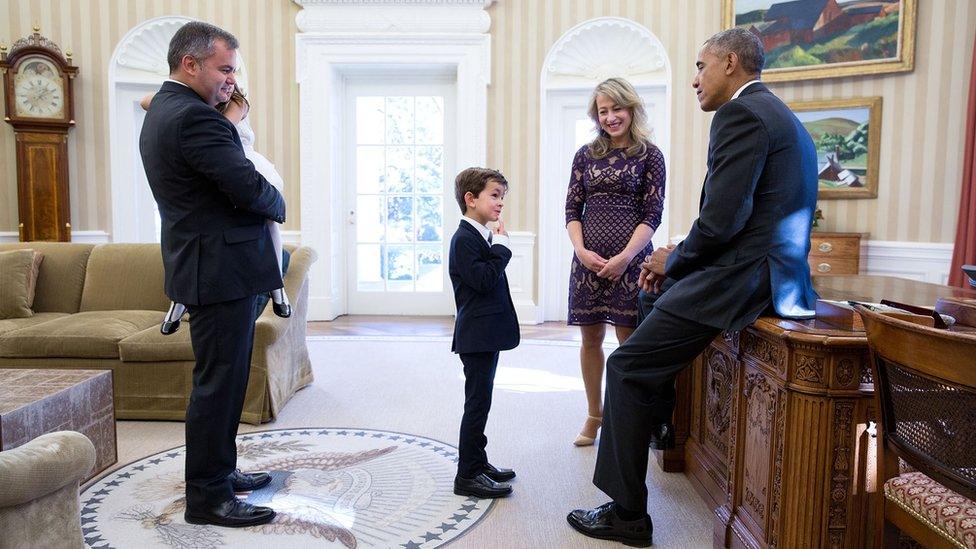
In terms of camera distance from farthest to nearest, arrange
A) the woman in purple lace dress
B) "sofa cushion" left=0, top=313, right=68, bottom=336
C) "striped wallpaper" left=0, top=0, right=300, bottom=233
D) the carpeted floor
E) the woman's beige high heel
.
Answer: "striped wallpaper" left=0, top=0, right=300, bottom=233 → "sofa cushion" left=0, top=313, right=68, bottom=336 → the woman's beige high heel → the woman in purple lace dress → the carpeted floor

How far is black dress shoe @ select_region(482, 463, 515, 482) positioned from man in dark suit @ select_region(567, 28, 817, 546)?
618mm

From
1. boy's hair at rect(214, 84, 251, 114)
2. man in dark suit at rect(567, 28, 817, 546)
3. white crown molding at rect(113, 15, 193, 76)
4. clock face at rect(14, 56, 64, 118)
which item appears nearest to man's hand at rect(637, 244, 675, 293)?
man in dark suit at rect(567, 28, 817, 546)

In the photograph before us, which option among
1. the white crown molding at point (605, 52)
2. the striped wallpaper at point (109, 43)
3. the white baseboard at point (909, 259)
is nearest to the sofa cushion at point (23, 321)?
the striped wallpaper at point (109, 43)

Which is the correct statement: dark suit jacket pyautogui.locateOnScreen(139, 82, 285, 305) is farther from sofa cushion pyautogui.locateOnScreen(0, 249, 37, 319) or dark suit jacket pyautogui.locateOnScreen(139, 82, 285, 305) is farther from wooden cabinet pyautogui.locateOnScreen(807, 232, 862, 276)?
wooden cabinet pyautogui.locateOnScreen(807, 232, 862, 276)

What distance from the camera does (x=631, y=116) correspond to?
9.57ft

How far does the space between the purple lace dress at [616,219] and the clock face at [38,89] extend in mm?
5653

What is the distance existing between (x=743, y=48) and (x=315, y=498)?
2068 mm

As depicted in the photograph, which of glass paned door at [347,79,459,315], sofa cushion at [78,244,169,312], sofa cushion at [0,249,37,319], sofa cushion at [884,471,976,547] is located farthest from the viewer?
glass paned door at [347,79,459,315]

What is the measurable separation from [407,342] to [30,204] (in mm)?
3835

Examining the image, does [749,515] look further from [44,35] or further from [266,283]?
[44,35]

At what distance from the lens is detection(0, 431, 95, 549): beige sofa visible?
1.17 meters

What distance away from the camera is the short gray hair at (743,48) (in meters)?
1.94

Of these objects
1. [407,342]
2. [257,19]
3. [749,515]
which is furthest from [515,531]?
[257,19]

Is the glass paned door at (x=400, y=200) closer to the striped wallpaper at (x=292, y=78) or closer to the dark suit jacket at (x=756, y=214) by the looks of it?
the striped wallpaper at (x=292, y=78)
